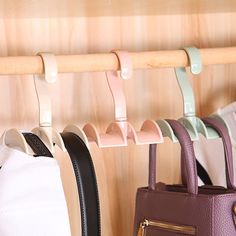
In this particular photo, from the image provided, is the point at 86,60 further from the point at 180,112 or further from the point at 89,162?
the point at 180,112

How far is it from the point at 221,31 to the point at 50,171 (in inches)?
20.1

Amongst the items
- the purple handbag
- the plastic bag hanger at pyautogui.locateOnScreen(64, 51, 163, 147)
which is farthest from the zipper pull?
the plastic bag hanger at pyautogui.locateOnScreen(64, 51, 163, 147)

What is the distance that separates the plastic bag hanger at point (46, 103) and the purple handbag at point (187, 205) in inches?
6.1

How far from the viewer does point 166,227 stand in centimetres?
83

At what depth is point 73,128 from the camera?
0.84 metres

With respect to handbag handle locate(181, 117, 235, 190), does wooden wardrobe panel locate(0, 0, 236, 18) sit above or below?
above

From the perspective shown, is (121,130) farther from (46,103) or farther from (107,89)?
(107,89)

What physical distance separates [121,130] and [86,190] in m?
0.11

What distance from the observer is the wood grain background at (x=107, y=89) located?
1003mm

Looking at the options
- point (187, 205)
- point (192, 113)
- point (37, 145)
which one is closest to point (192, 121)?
point (192, 113)

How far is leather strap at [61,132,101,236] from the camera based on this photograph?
754mm

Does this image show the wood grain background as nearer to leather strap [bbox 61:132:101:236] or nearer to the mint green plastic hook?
the mint green plastic hook

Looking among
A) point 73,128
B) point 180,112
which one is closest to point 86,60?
point 73,128

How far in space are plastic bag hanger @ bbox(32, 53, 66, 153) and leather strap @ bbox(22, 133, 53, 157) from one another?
0.02 m
